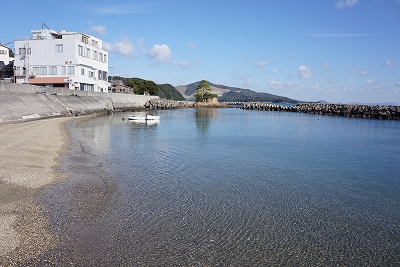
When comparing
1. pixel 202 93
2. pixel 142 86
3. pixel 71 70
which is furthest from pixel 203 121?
pixel 202 93

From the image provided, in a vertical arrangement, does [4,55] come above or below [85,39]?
below

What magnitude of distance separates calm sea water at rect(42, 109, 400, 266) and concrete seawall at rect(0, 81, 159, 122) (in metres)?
18.5

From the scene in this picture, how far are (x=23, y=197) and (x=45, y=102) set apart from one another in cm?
3200

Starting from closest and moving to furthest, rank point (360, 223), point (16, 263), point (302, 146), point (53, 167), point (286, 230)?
1. point (16, 263)
2. point (286, 230)
3. point (360, 223)
4. point (53, 167)
5. point (302, 146)

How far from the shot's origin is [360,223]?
25.9ft

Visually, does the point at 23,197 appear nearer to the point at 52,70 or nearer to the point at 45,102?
the point at 45,102

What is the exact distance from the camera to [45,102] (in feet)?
121

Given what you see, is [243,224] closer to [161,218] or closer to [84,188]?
[161,218]

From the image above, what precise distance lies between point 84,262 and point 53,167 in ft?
24.9

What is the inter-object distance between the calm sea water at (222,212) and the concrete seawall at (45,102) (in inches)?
729

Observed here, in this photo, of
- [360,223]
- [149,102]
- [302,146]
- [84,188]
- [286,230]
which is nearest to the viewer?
[286,230]

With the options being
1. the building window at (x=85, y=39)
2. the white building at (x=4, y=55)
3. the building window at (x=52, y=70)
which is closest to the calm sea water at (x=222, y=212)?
the building window at (x=52, y=70)

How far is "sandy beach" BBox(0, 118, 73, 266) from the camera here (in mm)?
5688

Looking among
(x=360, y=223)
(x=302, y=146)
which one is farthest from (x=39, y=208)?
(x=302, y=146)
